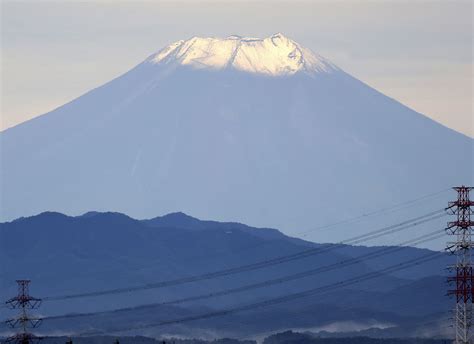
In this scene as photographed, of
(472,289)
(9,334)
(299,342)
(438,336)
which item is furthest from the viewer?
(9,334)

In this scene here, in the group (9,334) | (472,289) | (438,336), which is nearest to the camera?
(472,289)

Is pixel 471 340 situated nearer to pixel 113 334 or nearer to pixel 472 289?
pixel 472 289

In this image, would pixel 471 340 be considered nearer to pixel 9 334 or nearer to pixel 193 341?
pixel 193 341

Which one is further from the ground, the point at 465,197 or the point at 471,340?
the point at 465,197

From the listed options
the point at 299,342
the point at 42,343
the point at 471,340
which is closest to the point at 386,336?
the point at 299,342

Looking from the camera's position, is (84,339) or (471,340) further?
(84,339)

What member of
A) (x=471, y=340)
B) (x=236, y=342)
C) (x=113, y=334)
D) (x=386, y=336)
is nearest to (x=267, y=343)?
(x=236, y=342)

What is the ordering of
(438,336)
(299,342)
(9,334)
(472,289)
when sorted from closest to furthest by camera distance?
(472,289) → (299,342) → (438,336) → (9,334)

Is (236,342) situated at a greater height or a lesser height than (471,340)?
greater

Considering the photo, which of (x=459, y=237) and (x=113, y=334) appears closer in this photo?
(x=459, y=237)
